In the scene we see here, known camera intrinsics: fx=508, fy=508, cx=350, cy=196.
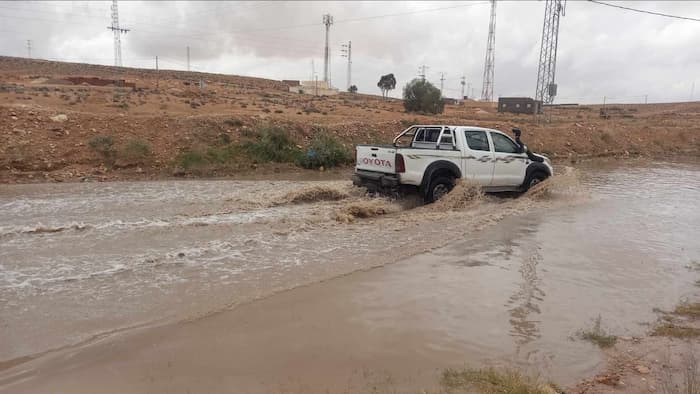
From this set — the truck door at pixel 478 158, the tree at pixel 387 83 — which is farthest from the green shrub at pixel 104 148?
the tree at pixel 387 83

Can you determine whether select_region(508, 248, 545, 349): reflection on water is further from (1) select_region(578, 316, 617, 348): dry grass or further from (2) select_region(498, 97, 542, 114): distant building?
(2) select_region(498, 97, 542, 114): distant building

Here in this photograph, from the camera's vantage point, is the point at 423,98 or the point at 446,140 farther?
the point at 423,98

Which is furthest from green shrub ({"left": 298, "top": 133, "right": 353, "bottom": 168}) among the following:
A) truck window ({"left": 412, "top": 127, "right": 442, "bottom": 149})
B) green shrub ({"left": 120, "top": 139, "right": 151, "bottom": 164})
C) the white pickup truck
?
truck window ({"left": 412, "top": 127, "right": 442, "bottom": 149})

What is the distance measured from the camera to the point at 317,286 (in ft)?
19.6

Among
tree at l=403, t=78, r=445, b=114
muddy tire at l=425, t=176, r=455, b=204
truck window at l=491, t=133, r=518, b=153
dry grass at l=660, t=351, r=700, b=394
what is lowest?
dry grass at l=660, t=351, r=700, b=394

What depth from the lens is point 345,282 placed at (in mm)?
6141

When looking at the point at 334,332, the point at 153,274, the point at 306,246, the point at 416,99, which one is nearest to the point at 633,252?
the point at 306,246

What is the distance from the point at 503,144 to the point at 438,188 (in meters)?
2.23

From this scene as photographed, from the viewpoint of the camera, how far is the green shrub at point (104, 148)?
1484 cm

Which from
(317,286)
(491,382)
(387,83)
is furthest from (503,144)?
(387,83)

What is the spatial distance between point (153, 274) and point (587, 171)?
17973 millimetres

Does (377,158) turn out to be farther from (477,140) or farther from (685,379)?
(685,379)

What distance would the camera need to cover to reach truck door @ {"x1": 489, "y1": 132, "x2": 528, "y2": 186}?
11484 millimetres

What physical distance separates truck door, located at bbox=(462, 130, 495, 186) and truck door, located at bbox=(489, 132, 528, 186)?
0.20m
